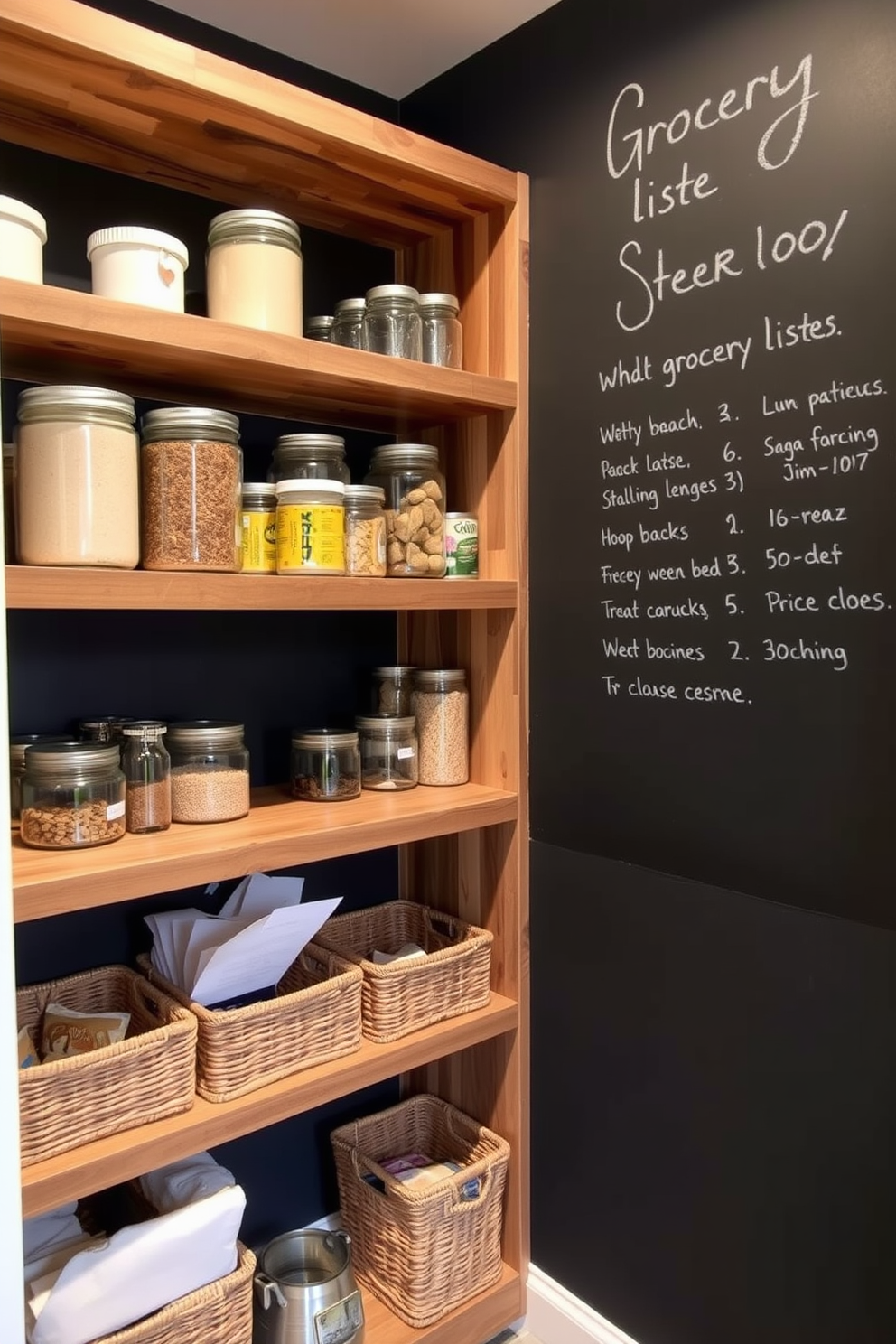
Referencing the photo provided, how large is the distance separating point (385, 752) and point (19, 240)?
3.13 feet

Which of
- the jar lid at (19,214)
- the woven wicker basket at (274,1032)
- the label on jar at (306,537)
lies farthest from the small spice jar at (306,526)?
the woven wicker basket at (274,1032)

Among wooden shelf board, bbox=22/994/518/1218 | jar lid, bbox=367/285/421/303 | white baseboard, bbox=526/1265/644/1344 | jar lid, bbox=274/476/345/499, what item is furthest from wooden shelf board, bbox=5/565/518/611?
white baseboard, bbox=526/1265/644/1344

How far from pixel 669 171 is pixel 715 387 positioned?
347mm

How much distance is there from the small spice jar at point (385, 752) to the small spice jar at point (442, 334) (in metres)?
0.63

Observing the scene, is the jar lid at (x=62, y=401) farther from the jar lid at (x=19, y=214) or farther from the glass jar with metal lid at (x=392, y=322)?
the glass jar with metal lid at (x=392, y=322)

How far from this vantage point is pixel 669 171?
1466 mm

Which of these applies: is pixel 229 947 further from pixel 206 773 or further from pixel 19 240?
pixel 19 240

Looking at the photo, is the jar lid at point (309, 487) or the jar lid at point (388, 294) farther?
the jar lid at point (388, 294)

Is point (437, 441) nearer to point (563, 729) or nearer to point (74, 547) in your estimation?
point (563, 729)

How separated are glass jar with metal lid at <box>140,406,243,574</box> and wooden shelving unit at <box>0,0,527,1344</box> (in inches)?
2.3

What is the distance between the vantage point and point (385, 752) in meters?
1.73

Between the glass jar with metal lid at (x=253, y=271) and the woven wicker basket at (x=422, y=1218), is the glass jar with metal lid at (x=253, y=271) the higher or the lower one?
the higher one

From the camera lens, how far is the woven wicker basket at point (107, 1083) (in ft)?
4.02

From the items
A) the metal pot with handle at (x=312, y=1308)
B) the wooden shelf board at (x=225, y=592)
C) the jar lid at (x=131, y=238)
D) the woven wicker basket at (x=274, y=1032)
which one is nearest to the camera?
the wooden shelf board at (x=225, y=592)
